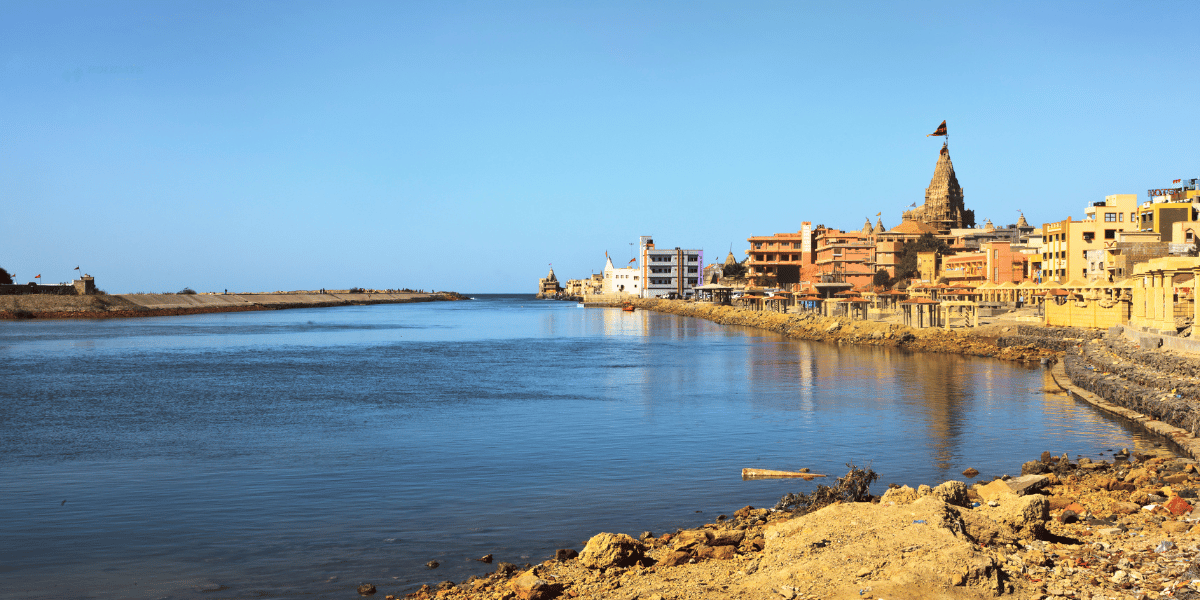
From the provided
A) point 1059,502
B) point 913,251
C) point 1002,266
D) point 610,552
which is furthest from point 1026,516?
point 913,251

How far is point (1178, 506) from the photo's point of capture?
39.7ft

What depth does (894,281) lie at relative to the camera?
378ft

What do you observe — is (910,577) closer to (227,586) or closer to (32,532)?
(227,586)

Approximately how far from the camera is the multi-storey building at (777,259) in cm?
13512

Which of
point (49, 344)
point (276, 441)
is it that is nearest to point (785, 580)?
point (276, 441)

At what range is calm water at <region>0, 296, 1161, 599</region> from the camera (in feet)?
41.4

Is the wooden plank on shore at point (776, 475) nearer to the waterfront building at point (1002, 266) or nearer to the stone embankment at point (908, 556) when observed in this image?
the stone embankment at point (908, 556)

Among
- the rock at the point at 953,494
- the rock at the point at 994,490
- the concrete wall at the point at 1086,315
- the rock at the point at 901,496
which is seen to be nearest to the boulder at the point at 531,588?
the rock at the point at 901,496

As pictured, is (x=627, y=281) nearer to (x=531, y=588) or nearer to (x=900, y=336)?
(x=900, y=336)

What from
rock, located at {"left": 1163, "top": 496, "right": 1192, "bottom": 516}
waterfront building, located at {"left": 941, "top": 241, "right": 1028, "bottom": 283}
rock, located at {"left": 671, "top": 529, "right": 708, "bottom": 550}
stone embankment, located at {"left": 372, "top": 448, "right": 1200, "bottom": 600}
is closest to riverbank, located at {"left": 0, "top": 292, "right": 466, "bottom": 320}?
waterfront building, located at {"left": 941, "top": 241, "right": 1028, "bottom": 283}

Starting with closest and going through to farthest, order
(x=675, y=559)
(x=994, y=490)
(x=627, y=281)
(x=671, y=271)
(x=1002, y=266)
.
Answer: (x=675, y=559) → (x=994, y=490) → (x=1002, y=266) → (x=671, y=271) → (x=627, y=281)

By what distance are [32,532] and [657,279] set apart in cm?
15706

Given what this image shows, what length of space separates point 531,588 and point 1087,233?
255ft

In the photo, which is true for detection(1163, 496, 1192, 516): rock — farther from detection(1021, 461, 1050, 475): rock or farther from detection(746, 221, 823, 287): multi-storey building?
detection(746, 221, 823, 287): multi-storey building
